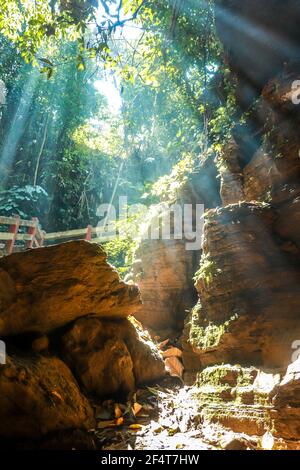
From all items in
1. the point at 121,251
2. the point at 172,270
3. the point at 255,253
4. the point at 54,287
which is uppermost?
the point at 121,251

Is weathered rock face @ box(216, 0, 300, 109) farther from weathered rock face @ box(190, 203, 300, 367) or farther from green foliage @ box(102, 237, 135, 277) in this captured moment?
green foliage @ box(102, 237, 135, 277)

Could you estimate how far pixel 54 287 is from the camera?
4.18m

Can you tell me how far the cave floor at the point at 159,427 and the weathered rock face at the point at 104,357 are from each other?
0.83 ft

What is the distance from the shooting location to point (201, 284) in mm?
5801

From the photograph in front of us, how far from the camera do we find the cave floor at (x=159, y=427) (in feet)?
10.6

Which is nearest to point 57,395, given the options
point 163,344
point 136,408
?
point 136,408

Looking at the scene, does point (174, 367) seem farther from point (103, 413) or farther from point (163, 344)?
point (103, 413)

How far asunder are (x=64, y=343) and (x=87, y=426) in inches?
45.2

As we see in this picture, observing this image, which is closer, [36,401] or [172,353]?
[36,401]

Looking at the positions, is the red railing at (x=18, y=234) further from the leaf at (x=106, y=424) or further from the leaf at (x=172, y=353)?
the leaf at (x=106, y=424)

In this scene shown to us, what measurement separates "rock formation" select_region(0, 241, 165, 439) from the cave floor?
0.81 ft

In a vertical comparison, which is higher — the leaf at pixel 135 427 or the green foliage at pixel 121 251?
the green foliage at pixel 121 251

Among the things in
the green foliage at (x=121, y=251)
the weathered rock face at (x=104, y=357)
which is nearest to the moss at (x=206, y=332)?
the weathered rock face at (x=104, y=357)

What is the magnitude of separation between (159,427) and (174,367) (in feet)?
8.37
